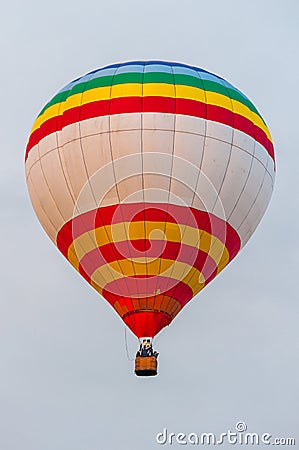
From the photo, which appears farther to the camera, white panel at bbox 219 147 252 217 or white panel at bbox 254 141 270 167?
white panel at bbox 254 141 270 167

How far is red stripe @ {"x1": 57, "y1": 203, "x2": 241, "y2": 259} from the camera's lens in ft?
97.8

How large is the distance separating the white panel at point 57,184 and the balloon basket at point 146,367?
95.9 inches

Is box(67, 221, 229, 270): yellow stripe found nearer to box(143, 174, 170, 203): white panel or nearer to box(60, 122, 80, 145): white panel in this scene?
box(143, 174, 170, 203): white panel

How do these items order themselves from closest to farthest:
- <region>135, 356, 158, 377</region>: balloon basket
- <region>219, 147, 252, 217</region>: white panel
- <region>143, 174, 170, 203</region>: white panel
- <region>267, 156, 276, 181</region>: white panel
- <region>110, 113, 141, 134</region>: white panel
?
<region>135, 356, 158, 377</region>: balloon basket < <region>143, 174, 170, 203</region>: white panel < <region>110, 113, 141, 134</region>: white panel < <region>219, 147, 252, 217</region>: white panel < <region>267, 156, 276, 181</region>: white panel

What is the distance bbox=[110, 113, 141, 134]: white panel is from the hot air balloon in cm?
1

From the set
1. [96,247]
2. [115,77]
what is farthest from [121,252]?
[115,77]

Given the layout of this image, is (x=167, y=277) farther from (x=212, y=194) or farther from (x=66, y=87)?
(x=66, y=87)

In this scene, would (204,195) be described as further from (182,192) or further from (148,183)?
(148,183)

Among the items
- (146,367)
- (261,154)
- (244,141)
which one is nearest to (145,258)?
(146,367)

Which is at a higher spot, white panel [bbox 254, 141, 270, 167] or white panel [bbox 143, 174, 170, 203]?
white panel [bbox 254, 141, 270, 167]

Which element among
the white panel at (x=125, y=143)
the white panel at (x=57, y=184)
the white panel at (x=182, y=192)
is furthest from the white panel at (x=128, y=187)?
the white panel at (x=57, y=184)

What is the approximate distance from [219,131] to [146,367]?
11.9ft

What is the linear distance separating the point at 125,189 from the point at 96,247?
3.29 feet

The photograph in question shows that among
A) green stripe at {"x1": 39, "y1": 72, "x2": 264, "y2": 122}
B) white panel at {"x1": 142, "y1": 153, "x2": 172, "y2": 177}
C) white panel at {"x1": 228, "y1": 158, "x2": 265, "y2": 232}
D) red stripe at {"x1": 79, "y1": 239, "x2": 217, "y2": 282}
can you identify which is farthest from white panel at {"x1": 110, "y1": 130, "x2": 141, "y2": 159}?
white panel at {"x1": 228, "y1": 158, "x2": 265, "y2": 232}
